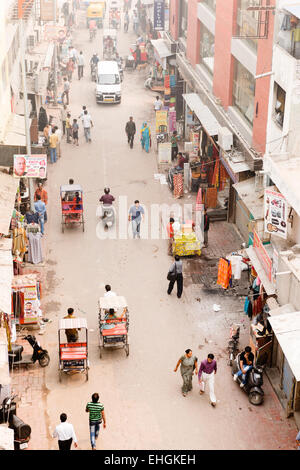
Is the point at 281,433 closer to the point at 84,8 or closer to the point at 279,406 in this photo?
the point at 279,406

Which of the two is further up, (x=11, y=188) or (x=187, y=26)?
(x=187, y=26)

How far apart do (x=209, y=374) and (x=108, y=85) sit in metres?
27.8

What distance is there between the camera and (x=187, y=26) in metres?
35.3

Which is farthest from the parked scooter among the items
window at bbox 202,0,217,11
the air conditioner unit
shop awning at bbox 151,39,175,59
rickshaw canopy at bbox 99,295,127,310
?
shop awning at bbox 151,39,175,59

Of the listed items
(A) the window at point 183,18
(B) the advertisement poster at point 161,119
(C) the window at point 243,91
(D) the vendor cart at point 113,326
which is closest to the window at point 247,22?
(C) the window at point 243,91

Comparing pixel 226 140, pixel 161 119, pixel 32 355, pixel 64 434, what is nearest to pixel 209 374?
pixel 64 434

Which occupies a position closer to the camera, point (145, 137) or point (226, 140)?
point (226, 140)

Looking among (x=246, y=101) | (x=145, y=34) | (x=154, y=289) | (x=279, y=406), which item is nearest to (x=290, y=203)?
(x=279, y=406)

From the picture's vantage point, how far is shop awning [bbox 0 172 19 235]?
2019cm

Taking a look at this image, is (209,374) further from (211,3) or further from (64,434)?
(211,3)

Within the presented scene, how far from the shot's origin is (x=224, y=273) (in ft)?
69.7

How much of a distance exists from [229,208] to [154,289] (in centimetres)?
581

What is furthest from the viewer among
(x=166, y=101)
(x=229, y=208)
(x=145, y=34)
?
(x=145, y=34)
